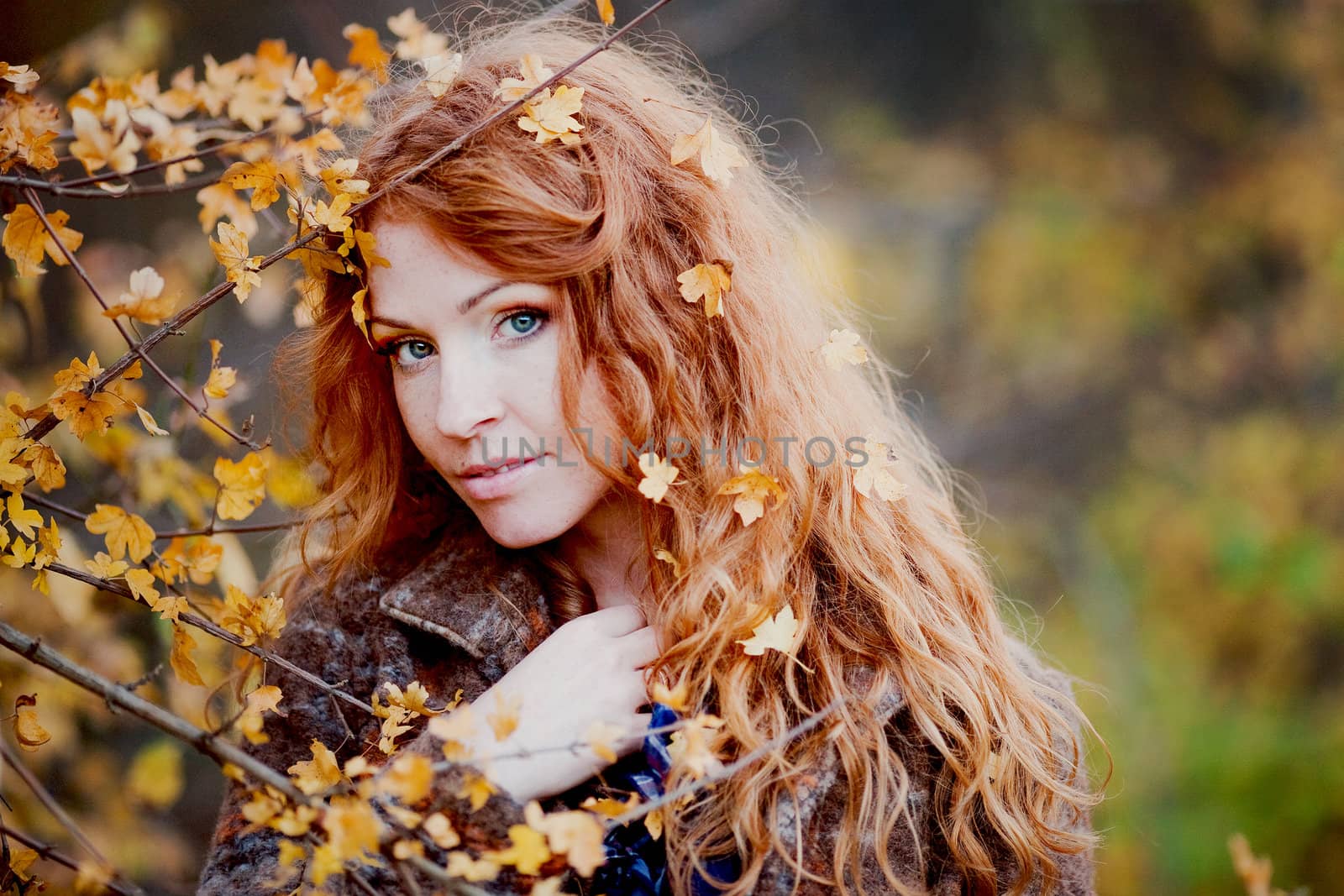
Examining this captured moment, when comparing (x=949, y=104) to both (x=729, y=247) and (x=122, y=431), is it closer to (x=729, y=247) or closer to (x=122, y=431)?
(x=729, y=247)

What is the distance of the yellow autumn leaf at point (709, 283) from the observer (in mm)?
1362

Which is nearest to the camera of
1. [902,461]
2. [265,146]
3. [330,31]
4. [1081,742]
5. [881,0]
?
[265,146]

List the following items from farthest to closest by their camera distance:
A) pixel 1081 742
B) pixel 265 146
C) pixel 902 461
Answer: pixel 902 461
pixel 1081 742
pixel 265 146

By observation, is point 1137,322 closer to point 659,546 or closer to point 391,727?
point 659,546

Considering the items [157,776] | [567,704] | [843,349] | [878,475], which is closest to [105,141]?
[567,704]

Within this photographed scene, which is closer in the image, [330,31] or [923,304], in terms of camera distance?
[330,31]

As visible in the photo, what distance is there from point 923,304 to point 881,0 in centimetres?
131

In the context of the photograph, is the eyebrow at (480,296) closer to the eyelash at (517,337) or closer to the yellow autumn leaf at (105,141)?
the eyelash at (517,337)

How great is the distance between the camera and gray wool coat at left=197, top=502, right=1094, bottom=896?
124 centimetres

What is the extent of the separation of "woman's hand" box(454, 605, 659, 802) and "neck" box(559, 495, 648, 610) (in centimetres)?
16

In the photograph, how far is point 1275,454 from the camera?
4.36m

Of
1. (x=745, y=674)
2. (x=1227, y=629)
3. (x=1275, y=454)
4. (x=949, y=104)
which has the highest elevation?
(x=745, y=674)

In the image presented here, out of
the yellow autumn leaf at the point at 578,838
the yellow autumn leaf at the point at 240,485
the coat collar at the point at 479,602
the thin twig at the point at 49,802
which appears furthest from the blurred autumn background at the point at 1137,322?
the thin twig at the point at 49,802

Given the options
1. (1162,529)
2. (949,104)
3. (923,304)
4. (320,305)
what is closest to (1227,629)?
(1162,529)
